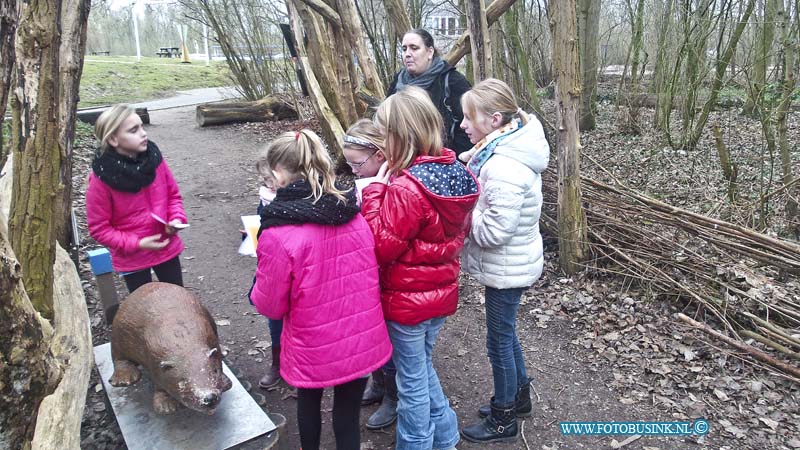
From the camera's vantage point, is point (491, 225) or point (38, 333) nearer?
point (38, 333)

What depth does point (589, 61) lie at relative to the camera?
437 inches

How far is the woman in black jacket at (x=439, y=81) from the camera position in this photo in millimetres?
4035

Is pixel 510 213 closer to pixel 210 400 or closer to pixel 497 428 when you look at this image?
pixel 497 428

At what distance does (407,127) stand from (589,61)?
9.93 metres

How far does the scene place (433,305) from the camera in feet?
8.05

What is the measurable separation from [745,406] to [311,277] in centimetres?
278

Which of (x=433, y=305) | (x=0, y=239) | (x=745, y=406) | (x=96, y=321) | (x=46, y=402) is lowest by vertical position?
(x=745, y=406)

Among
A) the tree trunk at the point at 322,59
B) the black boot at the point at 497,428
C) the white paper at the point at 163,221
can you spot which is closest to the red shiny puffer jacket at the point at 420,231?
the black boot at the point at 497,428

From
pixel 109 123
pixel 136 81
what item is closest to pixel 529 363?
pixel 109 123

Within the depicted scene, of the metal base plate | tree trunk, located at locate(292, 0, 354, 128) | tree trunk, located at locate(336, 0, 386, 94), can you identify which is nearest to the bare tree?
tree trunk, located at locate(292, 0, 354, 128)

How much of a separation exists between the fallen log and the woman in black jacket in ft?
28.1

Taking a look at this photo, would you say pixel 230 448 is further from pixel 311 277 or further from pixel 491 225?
pixel 491 225

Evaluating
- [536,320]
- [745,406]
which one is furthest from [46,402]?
[745,406]

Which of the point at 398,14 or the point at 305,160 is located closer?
the point at 305,160
